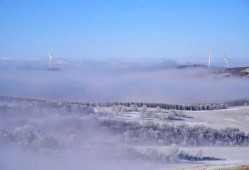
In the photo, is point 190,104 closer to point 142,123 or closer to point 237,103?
point 237,103

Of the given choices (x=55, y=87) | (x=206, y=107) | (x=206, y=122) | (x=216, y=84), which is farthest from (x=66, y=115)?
(x=216, y=84)

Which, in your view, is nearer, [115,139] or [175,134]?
[115,139]

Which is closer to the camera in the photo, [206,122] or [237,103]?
[206,122]

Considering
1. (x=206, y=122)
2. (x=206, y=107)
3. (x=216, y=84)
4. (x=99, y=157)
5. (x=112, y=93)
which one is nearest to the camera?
(x=99, y=157)

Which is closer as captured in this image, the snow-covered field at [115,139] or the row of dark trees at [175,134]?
the snow-covered field at [115,139]

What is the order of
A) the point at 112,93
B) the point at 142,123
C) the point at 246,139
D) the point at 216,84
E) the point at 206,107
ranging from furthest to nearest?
the point at 216,84
the point at 112,93
the point at 206,107
the point at 142,123
the point at 246,139

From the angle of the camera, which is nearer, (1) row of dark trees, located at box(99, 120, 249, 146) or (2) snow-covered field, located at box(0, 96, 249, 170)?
(2) snow-covered field, located at box(0, 96, 249, 170)
